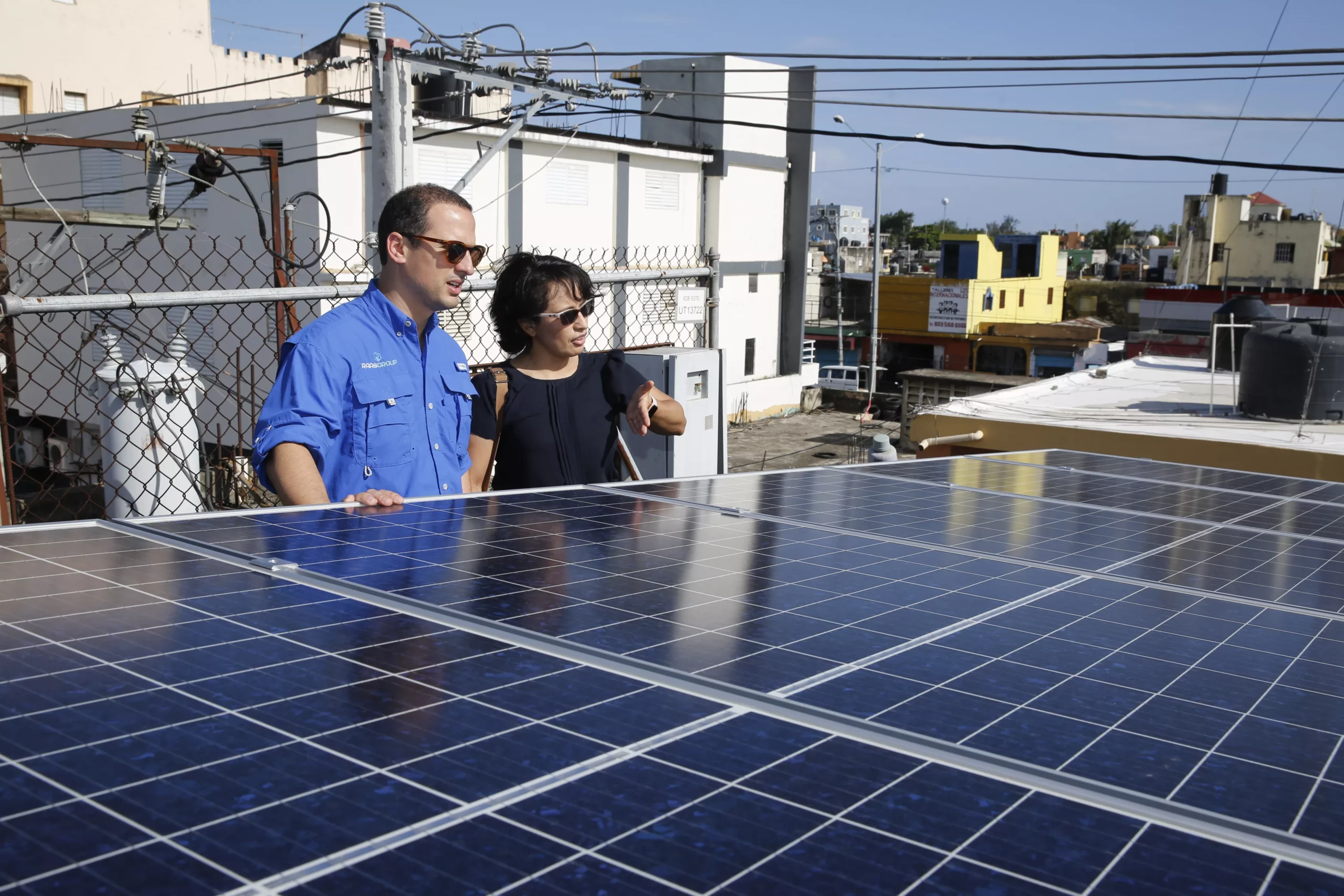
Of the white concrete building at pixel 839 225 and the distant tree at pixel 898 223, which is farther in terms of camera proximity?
the distant tree at pixel 898 223

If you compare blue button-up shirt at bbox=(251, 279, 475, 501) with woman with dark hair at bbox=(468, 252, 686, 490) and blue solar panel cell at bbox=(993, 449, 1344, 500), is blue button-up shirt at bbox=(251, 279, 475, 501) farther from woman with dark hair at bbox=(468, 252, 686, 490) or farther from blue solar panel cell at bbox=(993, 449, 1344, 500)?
blue solar panel cell at bbox=(993, 449, 1344, 500)

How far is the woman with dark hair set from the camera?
14.9 feet

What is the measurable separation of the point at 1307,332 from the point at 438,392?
13.1 metres

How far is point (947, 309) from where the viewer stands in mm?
53969

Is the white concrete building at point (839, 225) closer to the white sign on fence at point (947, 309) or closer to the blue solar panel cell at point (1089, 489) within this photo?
the white sign on fence at point (947, 309)

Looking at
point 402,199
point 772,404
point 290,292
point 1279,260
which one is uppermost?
point 1279,260

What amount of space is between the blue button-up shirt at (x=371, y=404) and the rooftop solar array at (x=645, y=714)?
19.3 inches

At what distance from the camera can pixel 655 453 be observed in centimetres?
816

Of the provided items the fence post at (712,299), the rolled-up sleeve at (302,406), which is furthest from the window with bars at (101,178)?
the rolled-up sleeve at (302,406)

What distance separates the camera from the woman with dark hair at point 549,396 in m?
4.54

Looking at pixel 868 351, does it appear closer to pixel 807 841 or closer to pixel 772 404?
pixel 772 404

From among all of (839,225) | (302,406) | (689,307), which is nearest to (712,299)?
(689,307)

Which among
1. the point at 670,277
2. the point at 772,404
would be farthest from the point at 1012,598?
the point at 772,404

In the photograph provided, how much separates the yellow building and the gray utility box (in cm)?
4362
